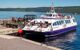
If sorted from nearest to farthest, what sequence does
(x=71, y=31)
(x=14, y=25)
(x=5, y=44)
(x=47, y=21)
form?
(x=5, y=44) → (x=47, y=21) → (x=14, y=25) → (x=71, y=31)

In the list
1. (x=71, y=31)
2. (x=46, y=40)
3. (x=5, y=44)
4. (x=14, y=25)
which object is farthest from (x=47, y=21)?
(x=5, y=44)

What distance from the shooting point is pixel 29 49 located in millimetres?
23641

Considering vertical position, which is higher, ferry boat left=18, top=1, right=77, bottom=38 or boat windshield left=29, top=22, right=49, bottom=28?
boat windshield left=29, top=22, right=49, bottom=28

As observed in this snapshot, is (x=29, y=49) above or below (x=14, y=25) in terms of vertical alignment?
above

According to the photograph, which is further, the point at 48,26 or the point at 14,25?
the point at 14,25

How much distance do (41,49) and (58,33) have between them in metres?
21.8

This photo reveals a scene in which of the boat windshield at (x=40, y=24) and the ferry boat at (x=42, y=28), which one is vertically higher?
the boat windshield at (x=40, y=24)

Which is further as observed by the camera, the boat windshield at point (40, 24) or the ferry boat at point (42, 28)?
the boat windshield at point (40, 24)

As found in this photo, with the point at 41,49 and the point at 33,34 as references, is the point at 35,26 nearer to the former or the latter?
the point at 33,34

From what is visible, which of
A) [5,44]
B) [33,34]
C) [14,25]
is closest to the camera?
[5,44]

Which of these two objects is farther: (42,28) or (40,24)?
(40,24)

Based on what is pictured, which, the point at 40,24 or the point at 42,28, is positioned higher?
the point at 40,24

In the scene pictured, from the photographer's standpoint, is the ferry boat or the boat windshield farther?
the boat windshield

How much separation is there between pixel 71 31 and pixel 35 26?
635 inches
